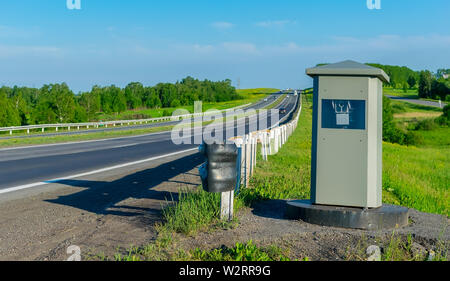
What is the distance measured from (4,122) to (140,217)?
245 feet

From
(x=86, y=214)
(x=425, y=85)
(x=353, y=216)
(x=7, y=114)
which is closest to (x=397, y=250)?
(x=353, y=216)

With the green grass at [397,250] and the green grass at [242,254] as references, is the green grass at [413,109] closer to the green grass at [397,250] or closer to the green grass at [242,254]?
the green grass at [397,250]

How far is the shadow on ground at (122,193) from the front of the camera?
26.3 feet

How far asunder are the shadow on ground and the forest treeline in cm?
6876

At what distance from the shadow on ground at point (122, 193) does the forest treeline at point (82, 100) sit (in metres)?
68.8

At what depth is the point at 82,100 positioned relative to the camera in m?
117

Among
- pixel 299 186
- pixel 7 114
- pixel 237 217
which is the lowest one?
pixel 299 186

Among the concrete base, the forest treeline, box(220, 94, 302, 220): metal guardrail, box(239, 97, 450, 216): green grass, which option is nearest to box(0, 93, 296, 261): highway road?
box(220, 94, 302, 220): metal guardrail

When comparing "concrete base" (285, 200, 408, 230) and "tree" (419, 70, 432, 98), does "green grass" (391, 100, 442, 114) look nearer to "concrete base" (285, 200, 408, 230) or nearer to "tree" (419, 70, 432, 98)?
"tree" (419, 70, 432, 98)

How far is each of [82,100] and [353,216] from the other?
4614 inches

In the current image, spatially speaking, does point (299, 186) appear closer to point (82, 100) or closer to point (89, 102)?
point (89, 102)

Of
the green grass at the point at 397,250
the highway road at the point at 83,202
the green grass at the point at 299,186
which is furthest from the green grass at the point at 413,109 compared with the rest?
the green grass at the point at 397,250
